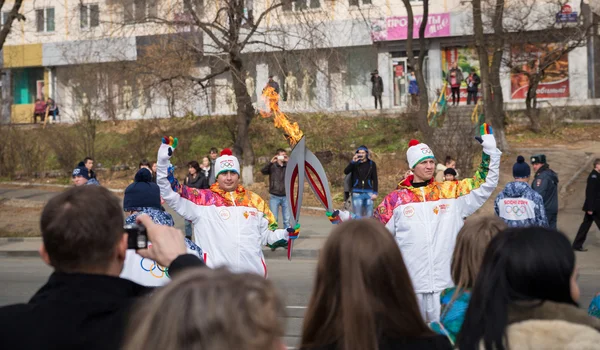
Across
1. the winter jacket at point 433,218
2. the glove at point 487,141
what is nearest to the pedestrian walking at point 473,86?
the glove at point 487,141

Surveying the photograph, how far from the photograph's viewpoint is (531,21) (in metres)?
31.5

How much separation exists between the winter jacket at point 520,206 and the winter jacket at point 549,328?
19.1 ft

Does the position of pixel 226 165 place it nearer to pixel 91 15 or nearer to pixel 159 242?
pixel 159 242

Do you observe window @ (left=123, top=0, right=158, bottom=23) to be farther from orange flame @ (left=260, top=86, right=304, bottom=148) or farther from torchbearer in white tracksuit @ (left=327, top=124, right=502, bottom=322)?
torchbearer in white tracksuit @ (left=327, top=124, right=502, bottom=322)

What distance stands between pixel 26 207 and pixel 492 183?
57.1 feet

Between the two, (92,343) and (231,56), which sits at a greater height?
(231,56)

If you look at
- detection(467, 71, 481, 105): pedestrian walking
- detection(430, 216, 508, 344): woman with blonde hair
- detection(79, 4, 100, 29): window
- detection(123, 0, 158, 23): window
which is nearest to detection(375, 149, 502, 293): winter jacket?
detection(430, 216, 508, 344): woman with blonde hair

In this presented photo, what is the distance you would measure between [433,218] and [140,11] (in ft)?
57.5

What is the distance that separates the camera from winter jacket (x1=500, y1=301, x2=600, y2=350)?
8.68ft

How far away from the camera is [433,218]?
6461 mm

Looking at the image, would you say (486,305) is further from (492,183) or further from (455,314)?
(492,183)

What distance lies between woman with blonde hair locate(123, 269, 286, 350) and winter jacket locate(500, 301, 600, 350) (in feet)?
3.50

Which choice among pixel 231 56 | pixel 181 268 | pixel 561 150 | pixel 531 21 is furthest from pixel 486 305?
pixel 531 21

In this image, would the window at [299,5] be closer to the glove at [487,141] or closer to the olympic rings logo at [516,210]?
the olympic rings logo at [516,210]
